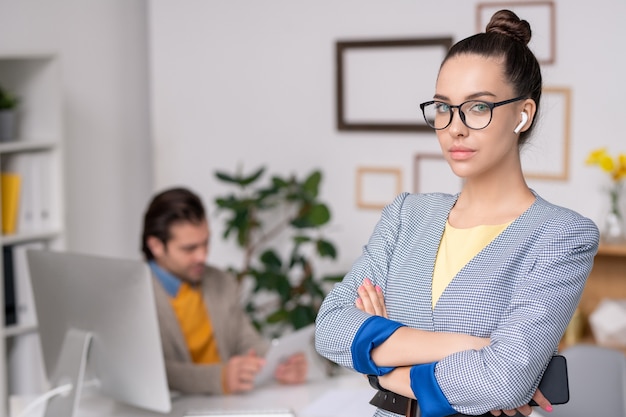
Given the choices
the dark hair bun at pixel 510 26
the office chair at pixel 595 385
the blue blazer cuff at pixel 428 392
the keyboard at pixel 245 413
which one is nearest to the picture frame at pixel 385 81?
the office chair at pixel 595 385

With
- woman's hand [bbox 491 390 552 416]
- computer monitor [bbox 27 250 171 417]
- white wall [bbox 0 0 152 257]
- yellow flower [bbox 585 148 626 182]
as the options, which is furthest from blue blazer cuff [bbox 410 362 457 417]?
white wall [bbox 0 0 152 257]

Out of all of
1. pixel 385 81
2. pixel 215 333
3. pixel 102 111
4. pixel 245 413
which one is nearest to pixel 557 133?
pixel 385 81

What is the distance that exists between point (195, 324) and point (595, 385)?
1.44 metres

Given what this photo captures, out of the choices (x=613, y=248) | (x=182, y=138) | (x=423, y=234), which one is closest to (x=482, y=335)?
(x=423, y=234)

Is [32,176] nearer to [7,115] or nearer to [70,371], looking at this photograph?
[7,115]

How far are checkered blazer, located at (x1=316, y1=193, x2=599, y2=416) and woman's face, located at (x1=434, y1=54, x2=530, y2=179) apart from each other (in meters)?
0.14

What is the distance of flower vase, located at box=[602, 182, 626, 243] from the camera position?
3.73m

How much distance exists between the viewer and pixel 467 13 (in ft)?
13.5

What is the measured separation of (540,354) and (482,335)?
0.11 meters

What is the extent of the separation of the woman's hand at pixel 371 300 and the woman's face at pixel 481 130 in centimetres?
30

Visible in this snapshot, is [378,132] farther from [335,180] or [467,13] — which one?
[467,13]

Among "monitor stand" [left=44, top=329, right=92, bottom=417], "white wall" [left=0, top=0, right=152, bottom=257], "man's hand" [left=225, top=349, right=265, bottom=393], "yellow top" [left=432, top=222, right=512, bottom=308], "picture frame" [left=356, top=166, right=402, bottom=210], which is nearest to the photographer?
"yellow top" [left=432, top=222, right=512, bottom=308]

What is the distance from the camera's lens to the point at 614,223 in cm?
374

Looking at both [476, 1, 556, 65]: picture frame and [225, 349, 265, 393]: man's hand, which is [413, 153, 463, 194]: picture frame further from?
[225, 349, 265, 393]: man's hand
